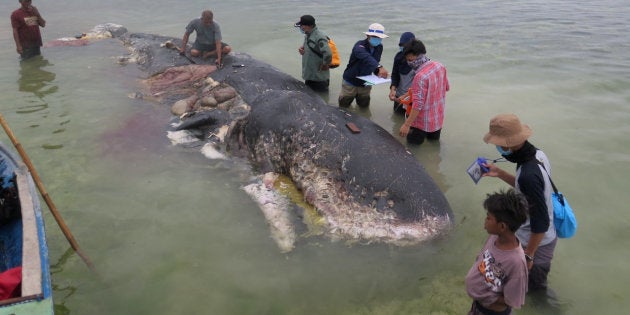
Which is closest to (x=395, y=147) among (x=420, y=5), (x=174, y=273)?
(x=174, y=273)

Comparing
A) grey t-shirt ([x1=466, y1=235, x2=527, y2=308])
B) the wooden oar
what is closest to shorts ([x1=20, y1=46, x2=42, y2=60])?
the wooden oar

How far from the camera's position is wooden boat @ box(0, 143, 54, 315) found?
2799 millimetres

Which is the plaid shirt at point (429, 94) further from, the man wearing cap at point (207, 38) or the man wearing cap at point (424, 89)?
the man wearing cap at point (207, 38)

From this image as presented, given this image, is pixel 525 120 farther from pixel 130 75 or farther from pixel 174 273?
pixel 130 75

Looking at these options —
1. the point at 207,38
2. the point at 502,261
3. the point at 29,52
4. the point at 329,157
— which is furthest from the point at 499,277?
the point at 29,52

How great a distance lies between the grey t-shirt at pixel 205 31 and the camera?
980 centimetres

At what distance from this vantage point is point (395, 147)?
5.48 metres

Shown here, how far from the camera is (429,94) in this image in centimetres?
601

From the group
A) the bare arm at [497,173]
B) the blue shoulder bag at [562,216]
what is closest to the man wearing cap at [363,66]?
the bare arm at [497,173]

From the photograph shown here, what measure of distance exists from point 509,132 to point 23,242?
381cm

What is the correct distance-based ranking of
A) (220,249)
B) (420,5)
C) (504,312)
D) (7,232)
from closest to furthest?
(504,312) < (7,232) < (220,249) < (420,5)

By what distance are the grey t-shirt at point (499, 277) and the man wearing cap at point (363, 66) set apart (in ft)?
15.9

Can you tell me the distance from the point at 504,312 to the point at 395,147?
274 cm

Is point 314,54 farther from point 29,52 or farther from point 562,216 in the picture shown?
point 29,52
